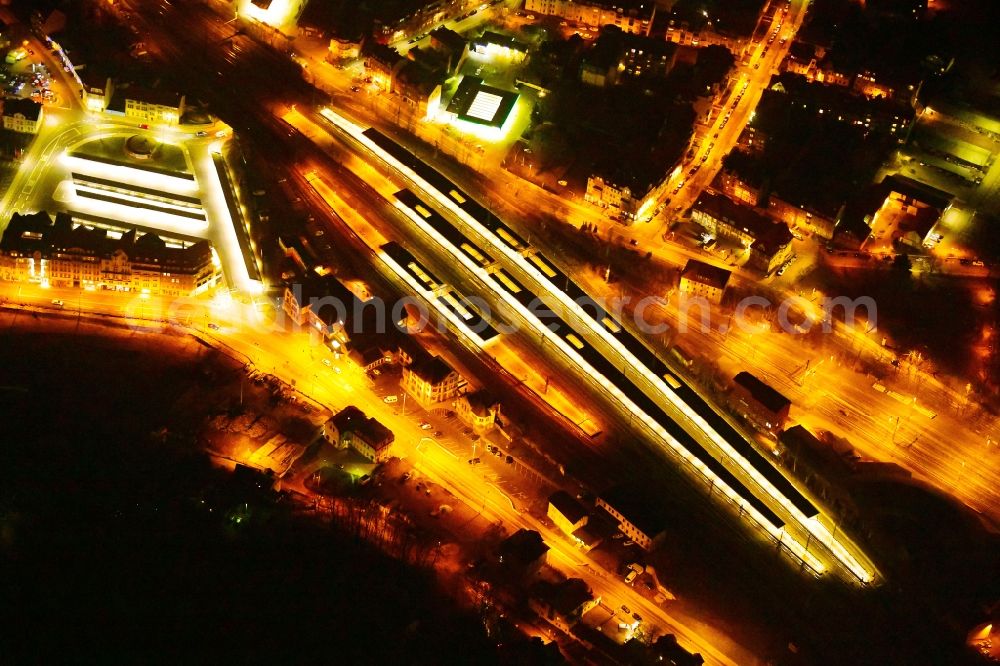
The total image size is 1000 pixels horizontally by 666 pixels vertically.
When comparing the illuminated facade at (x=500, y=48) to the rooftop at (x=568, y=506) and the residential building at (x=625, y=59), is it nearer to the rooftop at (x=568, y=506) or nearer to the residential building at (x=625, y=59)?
the residential building at (x=625, y=59)

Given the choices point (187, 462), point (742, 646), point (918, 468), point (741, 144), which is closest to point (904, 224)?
point (741, 144)

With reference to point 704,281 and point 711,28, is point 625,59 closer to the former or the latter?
point 711,28

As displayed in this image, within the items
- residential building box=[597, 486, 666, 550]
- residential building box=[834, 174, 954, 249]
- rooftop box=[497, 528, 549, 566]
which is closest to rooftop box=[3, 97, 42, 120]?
rooftop box=[497, 528, 549, 566]

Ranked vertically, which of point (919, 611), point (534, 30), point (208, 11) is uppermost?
point (534, 30)

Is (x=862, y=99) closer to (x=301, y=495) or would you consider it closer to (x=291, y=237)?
(x=291, y=237)

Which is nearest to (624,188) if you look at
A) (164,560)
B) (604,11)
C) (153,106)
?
(604,11)

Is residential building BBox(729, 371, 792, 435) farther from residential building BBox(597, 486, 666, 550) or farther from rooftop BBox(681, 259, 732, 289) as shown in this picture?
residential building BBox(597, 486, 666, 550)
